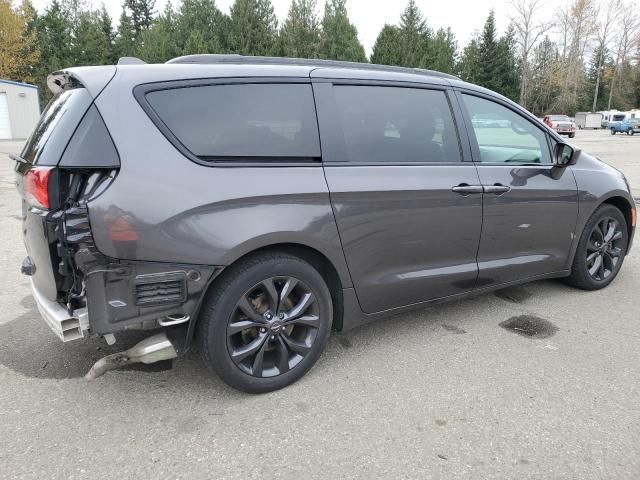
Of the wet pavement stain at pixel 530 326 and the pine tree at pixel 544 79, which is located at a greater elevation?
the pine tree at pixel 544 79

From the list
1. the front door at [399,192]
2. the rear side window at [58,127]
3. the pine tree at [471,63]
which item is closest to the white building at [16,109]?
the rear side window at [58,127]

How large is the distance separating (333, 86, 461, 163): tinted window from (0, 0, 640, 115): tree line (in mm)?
36000

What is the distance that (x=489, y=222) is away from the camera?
11.6 feet

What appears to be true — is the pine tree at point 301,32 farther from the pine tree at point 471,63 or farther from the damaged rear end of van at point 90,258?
the damaged rear end of van at point 90,258

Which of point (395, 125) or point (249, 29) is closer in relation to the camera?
point (395, 125)

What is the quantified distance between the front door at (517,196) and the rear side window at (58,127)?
239 centimetres

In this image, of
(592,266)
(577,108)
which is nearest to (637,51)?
(577,108)

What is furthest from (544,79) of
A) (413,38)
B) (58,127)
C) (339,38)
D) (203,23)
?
(58,127)

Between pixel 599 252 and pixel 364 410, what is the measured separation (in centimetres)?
289

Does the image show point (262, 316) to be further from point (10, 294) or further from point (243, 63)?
point (10, 294)

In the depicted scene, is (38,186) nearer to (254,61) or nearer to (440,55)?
(254,61)

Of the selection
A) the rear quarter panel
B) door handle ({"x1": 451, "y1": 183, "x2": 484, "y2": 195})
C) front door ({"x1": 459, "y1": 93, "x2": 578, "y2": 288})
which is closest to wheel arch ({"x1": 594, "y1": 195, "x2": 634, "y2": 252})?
front door ({"x1": 459, "y1": 93, "x2": 578, "y2": 288})

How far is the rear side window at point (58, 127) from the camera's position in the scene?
95.5 inches

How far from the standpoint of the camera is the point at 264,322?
273 cm
